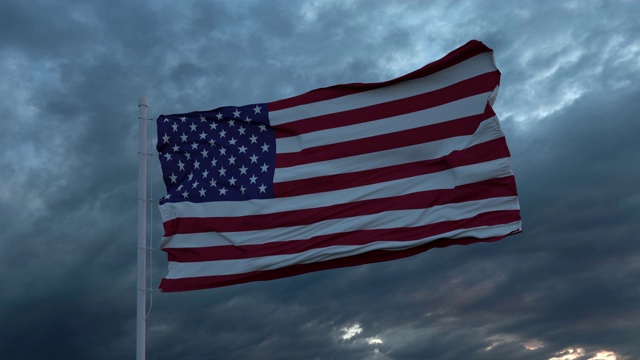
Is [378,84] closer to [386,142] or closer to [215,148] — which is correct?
[386,142]

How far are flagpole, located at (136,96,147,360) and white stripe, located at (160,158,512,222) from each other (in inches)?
32.7

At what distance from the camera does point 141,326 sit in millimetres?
14797

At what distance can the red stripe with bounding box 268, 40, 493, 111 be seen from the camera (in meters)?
15.7

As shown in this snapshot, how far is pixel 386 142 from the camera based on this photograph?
15852mm

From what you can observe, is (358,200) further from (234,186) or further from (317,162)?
(234,186)

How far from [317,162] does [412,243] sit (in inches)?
107

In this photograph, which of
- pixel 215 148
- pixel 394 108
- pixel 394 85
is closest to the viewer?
pixel 394 108

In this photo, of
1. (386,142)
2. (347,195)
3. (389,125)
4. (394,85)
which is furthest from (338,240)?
(394,85)

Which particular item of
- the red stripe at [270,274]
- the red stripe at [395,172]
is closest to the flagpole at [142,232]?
the red stripe at [270,274]

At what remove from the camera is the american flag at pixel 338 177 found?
15031mm

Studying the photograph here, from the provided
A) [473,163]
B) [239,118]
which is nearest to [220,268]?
[239,118]

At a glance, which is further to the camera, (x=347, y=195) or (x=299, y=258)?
Answer: (x=347, y=195)

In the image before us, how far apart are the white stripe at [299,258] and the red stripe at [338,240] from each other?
0.08m

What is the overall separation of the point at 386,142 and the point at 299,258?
299cm
